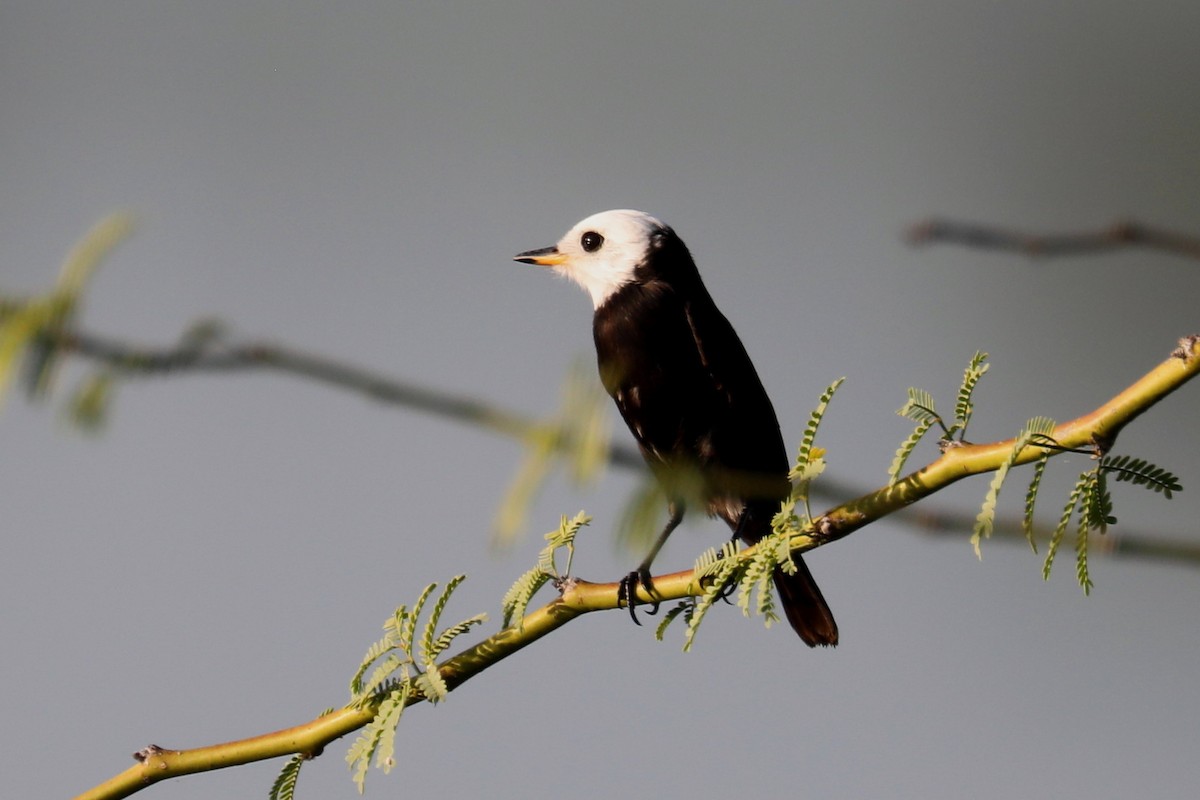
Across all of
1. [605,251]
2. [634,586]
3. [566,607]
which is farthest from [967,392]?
[605,251]

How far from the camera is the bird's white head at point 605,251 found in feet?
11.9

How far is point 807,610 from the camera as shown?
3164 millimetres

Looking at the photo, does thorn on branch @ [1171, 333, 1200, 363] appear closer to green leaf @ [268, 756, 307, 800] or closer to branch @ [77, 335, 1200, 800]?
branch @ [77, 335, 1200, 800]

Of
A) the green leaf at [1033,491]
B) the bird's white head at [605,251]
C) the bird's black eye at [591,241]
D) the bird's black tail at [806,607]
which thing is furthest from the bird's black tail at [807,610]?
the green leaf at [1033,491]

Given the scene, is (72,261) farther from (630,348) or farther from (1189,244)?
A: (630,348)

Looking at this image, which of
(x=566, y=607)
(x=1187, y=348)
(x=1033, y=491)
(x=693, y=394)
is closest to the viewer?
(x=1187, y=348)

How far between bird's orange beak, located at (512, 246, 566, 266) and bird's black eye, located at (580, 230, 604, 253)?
7 centimetres

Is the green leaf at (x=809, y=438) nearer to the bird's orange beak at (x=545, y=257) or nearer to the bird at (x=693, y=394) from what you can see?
the bird at (x=693, y=394)

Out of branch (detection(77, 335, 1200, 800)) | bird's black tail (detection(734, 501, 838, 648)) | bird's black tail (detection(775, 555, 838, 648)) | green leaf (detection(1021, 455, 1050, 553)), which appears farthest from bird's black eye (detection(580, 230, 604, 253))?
green leaf (detection(1021, 455, 1050, 553))

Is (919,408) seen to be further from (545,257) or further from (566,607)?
(545,257)

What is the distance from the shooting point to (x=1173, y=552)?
1.07m

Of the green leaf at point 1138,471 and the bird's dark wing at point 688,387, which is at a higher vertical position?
Answer: the bird's dark wing at point 688,387

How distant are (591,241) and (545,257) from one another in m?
0.16

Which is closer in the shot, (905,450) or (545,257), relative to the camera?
(905,450)
